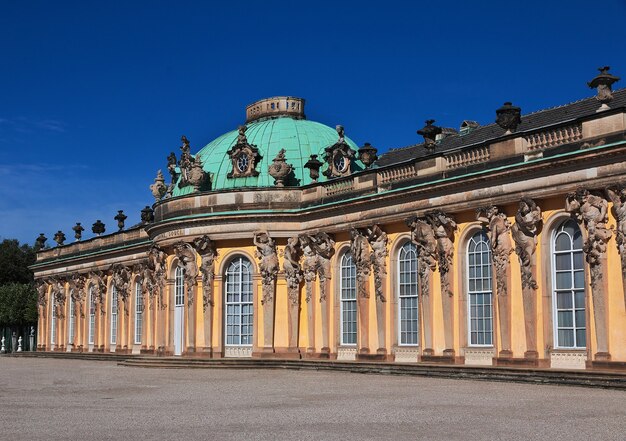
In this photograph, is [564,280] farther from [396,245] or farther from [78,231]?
[78,231]

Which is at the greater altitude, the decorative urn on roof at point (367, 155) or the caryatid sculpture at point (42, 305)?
the decorative urn on roof at point (367, 155)

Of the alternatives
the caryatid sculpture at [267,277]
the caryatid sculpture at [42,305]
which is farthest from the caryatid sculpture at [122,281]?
the caryatid sculpture at [267,277]

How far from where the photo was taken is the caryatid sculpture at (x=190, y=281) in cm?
3669

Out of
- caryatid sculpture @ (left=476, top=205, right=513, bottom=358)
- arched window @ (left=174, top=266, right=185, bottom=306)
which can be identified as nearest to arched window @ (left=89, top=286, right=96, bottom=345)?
arched window @ (left=174, top=266, right=185, bottom=306)

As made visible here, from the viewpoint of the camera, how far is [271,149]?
126 feet

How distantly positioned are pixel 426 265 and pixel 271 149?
11566 millimetres

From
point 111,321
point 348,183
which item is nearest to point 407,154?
point 348,183

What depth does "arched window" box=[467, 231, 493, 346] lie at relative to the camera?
2756 cm

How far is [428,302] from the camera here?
→ 96.0 ft

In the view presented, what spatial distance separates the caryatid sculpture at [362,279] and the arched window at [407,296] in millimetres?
1398

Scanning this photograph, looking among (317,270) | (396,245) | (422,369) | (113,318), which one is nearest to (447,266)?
(396,245)

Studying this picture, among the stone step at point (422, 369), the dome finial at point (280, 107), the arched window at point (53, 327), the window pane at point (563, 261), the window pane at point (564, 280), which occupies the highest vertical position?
the dome finial at point (280, 107)

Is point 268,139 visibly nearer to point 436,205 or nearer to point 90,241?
point 436,205

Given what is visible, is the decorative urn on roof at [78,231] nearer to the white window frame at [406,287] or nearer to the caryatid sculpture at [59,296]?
the caryatid sculpture at [59,296]
